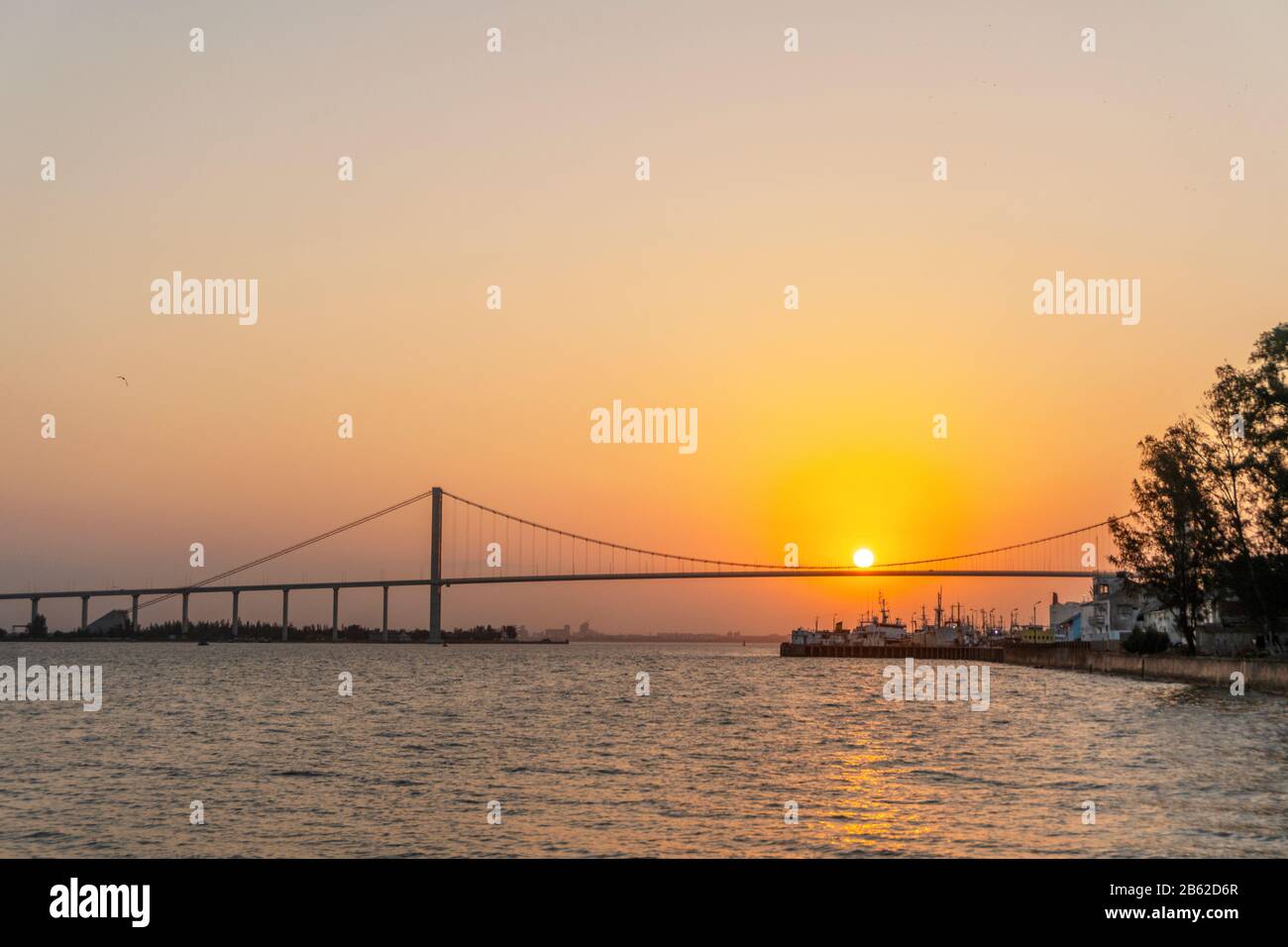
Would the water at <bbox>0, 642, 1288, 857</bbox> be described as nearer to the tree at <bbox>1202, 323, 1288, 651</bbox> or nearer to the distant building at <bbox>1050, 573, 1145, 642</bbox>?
the tree at <bbox>1202, 323, 1288, 651</bbox>

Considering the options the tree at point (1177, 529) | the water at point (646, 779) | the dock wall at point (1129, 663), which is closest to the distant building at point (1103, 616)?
the dock wall at point (1129, 663)

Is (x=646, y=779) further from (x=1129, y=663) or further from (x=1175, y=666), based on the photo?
(x=1129, y=663)

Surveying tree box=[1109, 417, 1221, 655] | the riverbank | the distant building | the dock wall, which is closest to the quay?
the dock wall

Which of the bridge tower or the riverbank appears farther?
the bridge tower

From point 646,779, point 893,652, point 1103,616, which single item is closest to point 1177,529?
point 646,779

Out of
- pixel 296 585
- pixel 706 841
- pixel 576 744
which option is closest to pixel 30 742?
pixel 576 744

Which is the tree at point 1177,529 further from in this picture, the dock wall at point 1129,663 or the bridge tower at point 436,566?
the bridge tower at point 436,566
